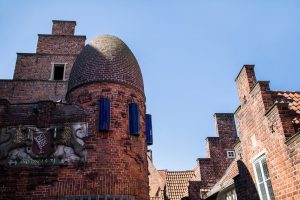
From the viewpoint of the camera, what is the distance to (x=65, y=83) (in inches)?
723

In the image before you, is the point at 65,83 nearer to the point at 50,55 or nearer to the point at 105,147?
the point at 50,55

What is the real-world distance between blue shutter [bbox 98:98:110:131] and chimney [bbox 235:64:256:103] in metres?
5.03

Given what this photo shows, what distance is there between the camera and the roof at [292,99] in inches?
341

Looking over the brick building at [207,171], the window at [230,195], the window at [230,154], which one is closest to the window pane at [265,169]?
the window at [230,195]

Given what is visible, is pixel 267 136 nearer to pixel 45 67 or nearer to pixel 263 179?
pixel 263 179

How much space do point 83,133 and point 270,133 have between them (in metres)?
5.98

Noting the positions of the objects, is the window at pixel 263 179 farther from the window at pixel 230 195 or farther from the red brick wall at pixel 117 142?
the red brick wall at pixel 117 142

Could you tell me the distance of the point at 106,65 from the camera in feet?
38.2

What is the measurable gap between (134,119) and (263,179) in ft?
15.7

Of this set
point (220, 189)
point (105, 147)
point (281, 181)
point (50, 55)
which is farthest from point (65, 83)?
point (281, 181)

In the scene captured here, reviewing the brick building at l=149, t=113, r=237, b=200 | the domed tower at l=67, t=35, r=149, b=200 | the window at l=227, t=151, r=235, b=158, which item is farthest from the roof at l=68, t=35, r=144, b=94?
the window at l=227, t=151, r=235, b=158

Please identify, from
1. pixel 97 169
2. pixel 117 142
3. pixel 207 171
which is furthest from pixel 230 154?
pixel 97 169

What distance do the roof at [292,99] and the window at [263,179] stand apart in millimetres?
1747

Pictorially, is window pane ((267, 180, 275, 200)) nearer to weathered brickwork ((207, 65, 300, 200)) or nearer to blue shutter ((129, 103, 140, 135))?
weathered brickwork ((207, 65, 300, 200))
